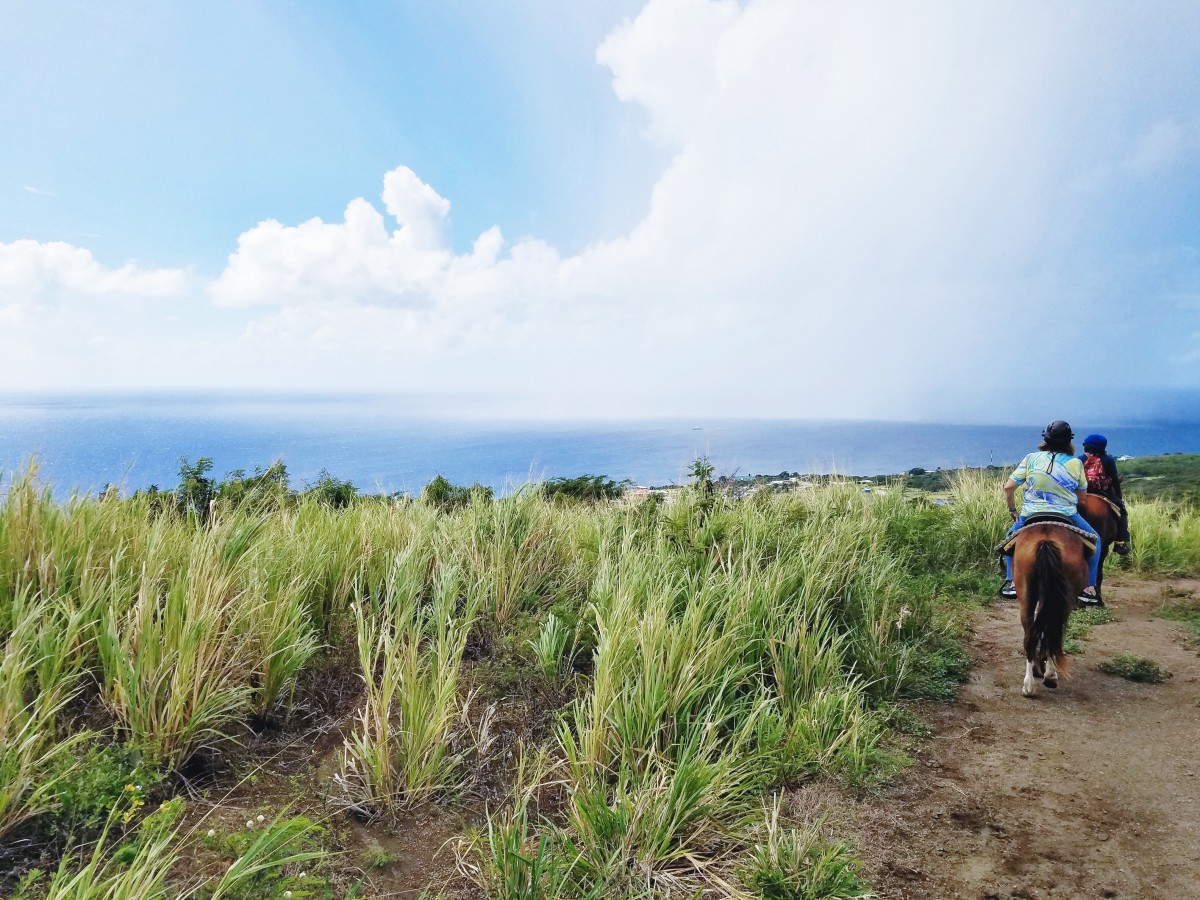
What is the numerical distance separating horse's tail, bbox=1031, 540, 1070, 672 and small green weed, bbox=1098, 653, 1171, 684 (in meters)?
0.79

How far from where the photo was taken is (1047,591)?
4961mm

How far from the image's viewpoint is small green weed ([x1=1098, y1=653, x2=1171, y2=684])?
5.20 meters

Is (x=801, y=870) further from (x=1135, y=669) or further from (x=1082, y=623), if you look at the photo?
(x=1082, y=623)

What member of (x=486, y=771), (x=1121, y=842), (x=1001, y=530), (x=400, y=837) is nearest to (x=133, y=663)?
(x=400, y=837)

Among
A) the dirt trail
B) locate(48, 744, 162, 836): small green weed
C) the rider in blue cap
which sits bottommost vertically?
the dirt trail

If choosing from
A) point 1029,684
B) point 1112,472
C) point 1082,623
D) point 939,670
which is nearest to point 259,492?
point 939,670

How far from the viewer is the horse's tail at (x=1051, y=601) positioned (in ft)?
16.1

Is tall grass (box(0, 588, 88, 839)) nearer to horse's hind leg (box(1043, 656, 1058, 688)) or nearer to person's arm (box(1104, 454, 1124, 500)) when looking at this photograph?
horse's hind leg (box(1043, 656, 1058, 688))

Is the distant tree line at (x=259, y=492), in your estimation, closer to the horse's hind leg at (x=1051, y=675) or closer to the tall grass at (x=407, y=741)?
the tall grass at (x=407, y=741)

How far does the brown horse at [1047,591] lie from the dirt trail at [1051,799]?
0.22 metres

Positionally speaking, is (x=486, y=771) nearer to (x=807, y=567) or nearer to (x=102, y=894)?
(x=102, y=894)

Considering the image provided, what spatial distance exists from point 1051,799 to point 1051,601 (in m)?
1.98

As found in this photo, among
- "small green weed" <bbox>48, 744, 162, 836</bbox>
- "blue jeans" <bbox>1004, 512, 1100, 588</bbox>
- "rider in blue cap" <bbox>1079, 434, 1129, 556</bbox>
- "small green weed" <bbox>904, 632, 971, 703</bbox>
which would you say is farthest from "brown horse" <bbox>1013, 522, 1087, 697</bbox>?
"small green weed" <bbox>48, 744, 162, 836</bbox>

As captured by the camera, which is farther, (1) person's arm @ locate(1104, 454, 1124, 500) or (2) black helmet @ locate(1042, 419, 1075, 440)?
(1) person's arm @ locate(1104, 454, 1124, 500)
